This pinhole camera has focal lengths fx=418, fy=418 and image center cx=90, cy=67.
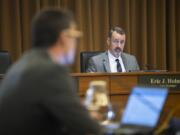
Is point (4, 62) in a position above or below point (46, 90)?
above

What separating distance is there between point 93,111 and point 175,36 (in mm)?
4738

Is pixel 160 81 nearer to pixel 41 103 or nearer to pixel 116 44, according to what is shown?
pixel 116 44

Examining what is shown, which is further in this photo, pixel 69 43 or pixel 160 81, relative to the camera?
pixel 160 81

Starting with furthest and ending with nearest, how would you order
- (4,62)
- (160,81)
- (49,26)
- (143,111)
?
1. (4,62)
2. (160,81)
3. (143,111)
4. (49,26)

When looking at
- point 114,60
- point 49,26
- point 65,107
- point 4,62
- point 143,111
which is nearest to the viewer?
point 65,107

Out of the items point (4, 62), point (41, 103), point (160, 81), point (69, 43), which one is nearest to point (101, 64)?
point (160, 81)

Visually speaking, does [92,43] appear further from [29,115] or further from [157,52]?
[29,115]

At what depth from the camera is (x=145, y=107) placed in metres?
2.46

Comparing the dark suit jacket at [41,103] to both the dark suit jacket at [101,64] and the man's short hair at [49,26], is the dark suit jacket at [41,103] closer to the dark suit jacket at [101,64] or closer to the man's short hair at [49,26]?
the man's short hair at [49,26]

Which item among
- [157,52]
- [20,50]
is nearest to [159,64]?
[157,52]

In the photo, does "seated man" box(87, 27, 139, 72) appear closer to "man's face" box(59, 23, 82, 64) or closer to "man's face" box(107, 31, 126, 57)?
"man's face" box(107, 31, 126, 57)

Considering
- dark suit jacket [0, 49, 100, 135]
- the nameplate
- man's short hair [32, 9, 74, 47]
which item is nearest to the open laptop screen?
dark suit jacket [0, 49, 100, 135]

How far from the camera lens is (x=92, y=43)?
664 cm

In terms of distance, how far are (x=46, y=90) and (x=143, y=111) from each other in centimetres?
70
